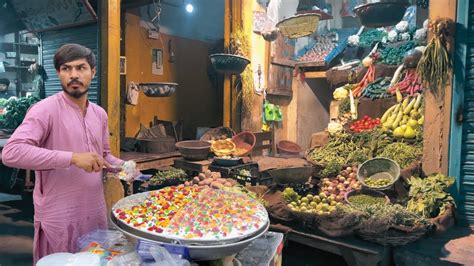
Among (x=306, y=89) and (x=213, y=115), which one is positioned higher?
(x=306, y=89)

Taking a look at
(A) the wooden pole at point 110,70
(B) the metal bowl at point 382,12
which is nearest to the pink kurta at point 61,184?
(A) the wooden pole at point 110,70

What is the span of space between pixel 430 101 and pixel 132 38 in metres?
5.54

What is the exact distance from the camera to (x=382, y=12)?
209 inches

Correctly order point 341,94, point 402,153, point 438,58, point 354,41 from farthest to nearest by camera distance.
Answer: point 354,41 < point 341,94 < point 402,153 < point 438,58

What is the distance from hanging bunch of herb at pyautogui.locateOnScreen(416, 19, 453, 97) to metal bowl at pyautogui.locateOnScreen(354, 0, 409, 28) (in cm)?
107

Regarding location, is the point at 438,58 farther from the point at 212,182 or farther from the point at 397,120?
the point at 212,182

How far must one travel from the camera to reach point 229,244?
167 cm

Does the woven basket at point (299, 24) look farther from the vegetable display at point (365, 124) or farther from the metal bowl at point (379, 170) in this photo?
the metal bowl at point (379, 170)

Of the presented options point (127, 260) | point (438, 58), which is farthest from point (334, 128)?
point (127, 260)

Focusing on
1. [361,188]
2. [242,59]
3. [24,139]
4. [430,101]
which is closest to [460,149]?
[430,101]

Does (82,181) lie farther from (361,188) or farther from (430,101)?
(430,101)

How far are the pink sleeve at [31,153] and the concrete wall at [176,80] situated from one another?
5.57 metres

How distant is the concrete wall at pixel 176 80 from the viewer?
748cm

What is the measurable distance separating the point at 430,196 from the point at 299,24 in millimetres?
3302
